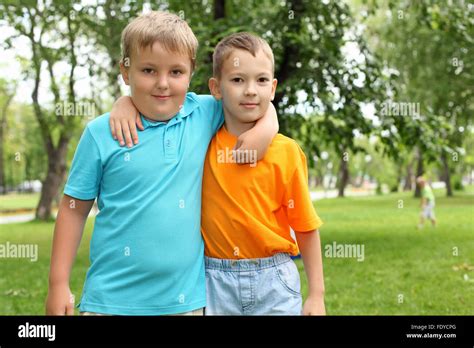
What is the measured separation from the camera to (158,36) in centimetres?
227

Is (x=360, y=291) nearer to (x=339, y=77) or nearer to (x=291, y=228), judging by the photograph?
(x=339, y=77)

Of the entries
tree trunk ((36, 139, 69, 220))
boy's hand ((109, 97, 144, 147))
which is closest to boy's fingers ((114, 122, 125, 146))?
boy's hand ((109, 97, 144, 147))

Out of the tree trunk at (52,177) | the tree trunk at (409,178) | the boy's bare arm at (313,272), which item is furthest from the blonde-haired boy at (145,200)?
the tree trunk at (409,178)

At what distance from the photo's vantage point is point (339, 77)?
920 cm

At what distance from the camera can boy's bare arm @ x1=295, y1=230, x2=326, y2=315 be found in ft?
7.72

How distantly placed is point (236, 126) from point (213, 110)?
0.46 feet

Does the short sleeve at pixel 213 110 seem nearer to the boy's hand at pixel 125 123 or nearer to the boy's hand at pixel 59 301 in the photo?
the boy's hand at pixel 125 123

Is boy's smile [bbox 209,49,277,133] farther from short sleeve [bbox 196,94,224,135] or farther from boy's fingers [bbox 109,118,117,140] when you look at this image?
boy's fingers [bbox 109,118,117,140]

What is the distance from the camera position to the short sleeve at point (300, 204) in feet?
7.59

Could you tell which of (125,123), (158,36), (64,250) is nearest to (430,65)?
(158,36)

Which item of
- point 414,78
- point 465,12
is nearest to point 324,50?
point 465,12

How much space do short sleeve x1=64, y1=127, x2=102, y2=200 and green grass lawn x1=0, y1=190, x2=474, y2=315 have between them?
14.3 feet

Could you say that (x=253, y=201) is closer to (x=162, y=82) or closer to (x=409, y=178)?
(x=162, y=82)
